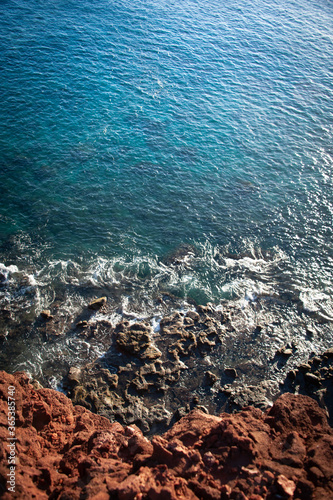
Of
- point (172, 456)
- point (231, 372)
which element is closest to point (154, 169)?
point (231, 372)

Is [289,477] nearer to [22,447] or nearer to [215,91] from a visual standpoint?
[22,447]

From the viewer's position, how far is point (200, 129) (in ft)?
174

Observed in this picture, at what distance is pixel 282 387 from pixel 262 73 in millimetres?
59853

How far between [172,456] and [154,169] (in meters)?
35.6

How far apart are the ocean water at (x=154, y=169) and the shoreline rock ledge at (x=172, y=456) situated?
719 cm

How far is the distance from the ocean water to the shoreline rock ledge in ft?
23.6

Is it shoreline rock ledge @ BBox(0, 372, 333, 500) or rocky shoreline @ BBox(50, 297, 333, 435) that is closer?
shoreline rock ledge @ BBox(0, 372, 333, 500)

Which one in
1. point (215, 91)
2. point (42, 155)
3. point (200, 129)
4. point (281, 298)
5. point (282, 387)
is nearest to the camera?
point (282, 387)

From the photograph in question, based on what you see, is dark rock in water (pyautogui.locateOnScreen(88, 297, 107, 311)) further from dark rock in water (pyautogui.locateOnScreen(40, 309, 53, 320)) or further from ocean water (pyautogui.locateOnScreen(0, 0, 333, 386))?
dark rock in water (pyautogui.locateOnScreen(40, 309, 53, 320))

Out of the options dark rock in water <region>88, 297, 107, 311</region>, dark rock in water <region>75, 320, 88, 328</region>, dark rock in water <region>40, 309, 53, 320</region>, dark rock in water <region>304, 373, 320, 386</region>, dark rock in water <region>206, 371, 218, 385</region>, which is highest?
dark rock in water <region>304, 373, 320, 386</region>

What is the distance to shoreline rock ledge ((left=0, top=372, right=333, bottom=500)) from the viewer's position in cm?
1697

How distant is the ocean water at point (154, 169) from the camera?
112 ft

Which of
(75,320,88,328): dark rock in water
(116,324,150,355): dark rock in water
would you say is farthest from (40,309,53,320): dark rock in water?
(116,324,150,355): dark rock in water

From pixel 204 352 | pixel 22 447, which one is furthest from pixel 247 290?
pixel 22 447
